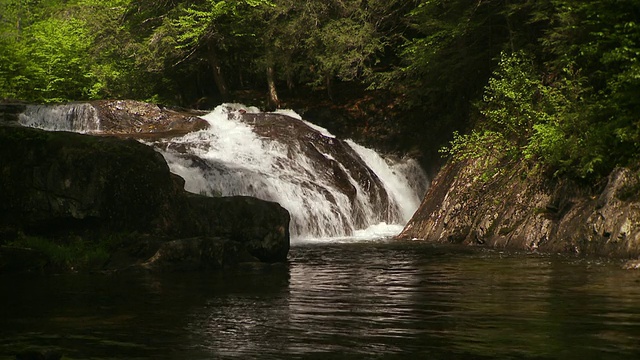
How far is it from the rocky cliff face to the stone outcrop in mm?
5919

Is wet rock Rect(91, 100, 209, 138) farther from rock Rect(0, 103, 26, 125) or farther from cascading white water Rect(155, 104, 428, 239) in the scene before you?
rock Rect(0, 103, 26, 125)

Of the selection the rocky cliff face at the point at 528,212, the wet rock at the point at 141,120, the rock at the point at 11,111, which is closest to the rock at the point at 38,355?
the rocky cliff face at the point at 528,212

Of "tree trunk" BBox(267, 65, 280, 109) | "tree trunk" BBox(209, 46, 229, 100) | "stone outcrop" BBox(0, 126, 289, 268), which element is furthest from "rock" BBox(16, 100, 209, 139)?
"stone outcrop" BBox(0, 126, 289, 268)

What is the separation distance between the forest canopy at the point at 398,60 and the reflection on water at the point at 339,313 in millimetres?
4825

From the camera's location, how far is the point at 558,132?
1761 centimetres

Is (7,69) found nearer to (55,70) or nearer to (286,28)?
(55,70)

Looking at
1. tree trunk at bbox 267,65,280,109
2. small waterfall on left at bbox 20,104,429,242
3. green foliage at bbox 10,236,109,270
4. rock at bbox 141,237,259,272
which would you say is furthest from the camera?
tree trunk at bbox 267,65,280,109

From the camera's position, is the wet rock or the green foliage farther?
the wet rock

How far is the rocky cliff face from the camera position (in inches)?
587

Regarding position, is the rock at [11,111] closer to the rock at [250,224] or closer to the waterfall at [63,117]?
the waterfall at [63,117]

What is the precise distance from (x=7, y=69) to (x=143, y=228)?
26683 mm

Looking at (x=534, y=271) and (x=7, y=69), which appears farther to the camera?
(x=7, y=69)

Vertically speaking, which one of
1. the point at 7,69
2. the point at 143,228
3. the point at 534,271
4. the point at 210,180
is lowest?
the point at 534,271

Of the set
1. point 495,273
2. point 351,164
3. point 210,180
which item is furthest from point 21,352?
point 351,164
